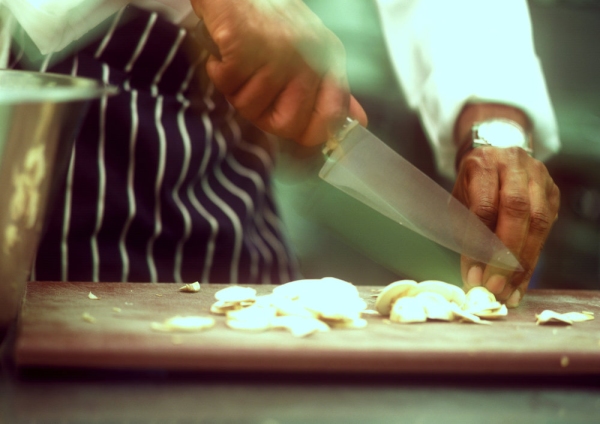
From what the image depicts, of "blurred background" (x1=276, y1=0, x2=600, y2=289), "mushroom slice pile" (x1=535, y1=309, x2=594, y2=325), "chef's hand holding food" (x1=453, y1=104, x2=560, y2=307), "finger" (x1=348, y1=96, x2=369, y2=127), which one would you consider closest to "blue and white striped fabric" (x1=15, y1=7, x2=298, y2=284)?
"blurred background" (x1=276, y1=0, x2=600, y2=289)

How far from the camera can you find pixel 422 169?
162cm

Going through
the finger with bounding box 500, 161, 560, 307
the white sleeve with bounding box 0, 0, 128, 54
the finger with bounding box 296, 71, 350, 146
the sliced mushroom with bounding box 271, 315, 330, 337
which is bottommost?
the sliced mushroom with bounding box 271, 315, 330, 337

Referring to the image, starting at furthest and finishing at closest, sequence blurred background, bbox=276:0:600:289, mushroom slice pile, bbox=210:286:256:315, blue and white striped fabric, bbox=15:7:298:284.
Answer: blurred background, bbox=276:0:600:289, blue and white striped fabric, bbox=15:7:298:284, mushroom slice pile, bbox=210:286:256:315

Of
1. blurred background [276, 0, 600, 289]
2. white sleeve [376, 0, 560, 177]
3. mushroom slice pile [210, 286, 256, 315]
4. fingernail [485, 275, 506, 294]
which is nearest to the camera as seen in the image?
mushroom slice pile [210, 286, 256, 315]

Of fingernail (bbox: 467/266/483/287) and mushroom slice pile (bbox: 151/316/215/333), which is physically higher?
fingernail (bbox: 467/266/483/287)

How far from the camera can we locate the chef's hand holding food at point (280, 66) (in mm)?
742

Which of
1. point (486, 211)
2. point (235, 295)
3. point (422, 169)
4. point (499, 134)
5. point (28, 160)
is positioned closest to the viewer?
point (28, 160)

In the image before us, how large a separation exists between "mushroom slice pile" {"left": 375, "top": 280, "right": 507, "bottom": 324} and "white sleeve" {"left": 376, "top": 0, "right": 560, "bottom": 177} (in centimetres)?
44

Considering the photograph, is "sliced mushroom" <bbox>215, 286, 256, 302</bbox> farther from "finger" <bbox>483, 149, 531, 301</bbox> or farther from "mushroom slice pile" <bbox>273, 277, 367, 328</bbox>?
"finger" <bbox>483, 149, 531, 301</bbox>

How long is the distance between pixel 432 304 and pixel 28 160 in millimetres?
395

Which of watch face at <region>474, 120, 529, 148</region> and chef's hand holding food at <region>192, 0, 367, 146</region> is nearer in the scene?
chef's hand holding food at <region>192, 0, 367, 146</region>

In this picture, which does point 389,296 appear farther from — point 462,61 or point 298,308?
point 462,61

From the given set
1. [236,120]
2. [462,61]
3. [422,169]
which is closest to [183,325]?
[236,120]

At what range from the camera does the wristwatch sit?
3.08ft
